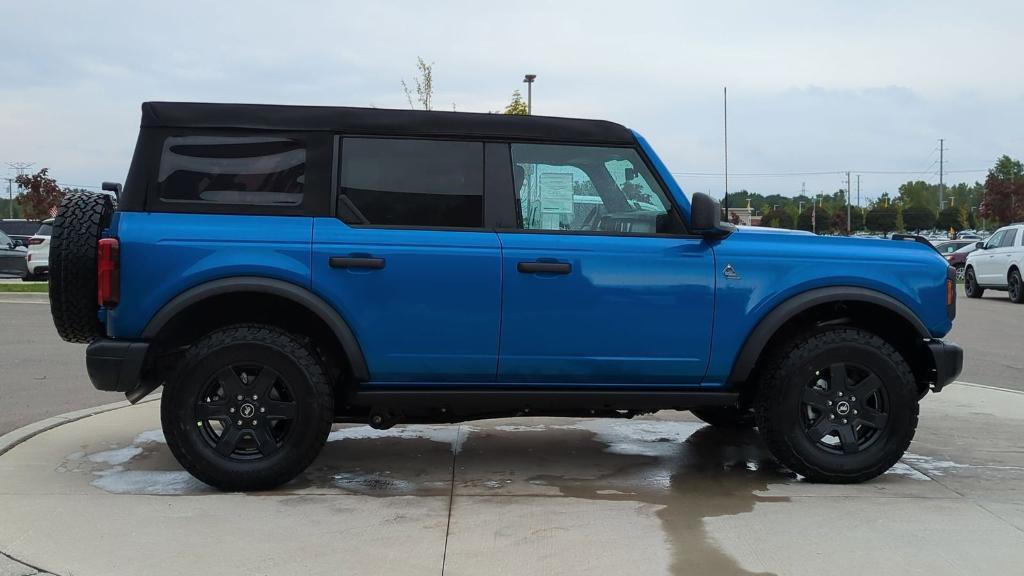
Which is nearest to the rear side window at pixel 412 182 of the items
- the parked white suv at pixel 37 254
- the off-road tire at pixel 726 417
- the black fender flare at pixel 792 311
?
the black fender flare at pixel 792 311

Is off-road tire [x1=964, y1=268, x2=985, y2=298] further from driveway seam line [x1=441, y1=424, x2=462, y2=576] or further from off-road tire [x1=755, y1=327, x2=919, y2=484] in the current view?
driveway seam line [x1=441, y1=424, x2=462, y2=576]

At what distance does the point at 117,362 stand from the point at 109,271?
454 mm

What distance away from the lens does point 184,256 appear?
4.72m

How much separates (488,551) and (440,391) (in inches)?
45.1

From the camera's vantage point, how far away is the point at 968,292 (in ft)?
74.2

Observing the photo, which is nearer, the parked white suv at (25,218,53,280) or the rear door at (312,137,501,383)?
the rear door at (312,137,501,383)

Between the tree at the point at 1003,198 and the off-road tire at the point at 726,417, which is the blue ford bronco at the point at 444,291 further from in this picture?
the tree at the point at 1003,198

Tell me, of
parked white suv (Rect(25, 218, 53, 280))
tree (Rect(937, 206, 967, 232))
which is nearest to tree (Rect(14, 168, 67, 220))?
parked white suv (Rect(25, 218, 53, 280))

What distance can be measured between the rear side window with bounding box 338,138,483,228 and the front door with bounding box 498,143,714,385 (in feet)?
0.80

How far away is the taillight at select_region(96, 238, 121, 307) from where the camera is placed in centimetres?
461

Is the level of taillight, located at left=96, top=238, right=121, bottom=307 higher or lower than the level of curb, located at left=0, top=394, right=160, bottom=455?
higher

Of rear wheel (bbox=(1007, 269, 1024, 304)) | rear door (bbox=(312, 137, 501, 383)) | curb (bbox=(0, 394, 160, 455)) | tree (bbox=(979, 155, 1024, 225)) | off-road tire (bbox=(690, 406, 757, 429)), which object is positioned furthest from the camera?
tree (bbox=(979, 155, 1024, 225))

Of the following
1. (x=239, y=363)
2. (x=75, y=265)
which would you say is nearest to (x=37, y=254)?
(x=75, y=265)

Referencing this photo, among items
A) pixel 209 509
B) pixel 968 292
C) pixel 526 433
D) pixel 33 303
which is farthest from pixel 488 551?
pixel 968 292
